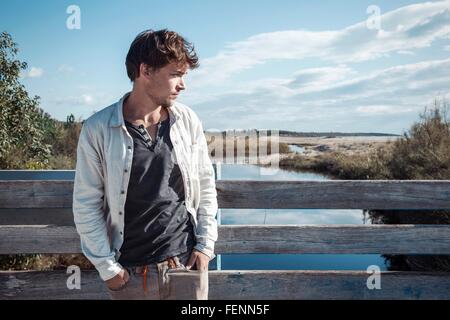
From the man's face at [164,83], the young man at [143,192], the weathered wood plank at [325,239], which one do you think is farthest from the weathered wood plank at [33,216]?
the man's face at [164,83]

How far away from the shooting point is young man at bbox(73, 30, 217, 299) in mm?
2225

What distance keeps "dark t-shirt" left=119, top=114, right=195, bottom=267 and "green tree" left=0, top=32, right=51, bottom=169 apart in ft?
26.5

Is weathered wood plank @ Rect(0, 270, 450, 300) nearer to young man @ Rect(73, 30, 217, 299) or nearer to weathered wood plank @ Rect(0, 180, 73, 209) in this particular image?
weathered wood plank @ Rect(0, 180, 73, 209)

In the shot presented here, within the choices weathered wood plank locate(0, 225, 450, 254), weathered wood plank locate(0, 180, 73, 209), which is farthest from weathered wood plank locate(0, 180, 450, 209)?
weathered wood plank locate(0, 225, 450, 254)

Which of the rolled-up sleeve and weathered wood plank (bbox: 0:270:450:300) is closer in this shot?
the rolled-up sleeve

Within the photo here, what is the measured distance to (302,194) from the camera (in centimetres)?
319

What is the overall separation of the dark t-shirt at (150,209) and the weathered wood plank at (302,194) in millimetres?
946

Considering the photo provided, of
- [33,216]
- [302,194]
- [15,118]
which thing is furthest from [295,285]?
[15,118]

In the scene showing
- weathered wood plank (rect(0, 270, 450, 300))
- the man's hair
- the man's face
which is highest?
the man's hair

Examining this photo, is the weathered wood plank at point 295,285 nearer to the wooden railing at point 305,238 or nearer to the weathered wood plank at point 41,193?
the wooden railing at point 305,238

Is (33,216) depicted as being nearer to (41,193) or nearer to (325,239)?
(41,193)

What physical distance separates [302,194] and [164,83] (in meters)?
1.38

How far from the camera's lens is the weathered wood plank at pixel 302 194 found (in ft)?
10.4
